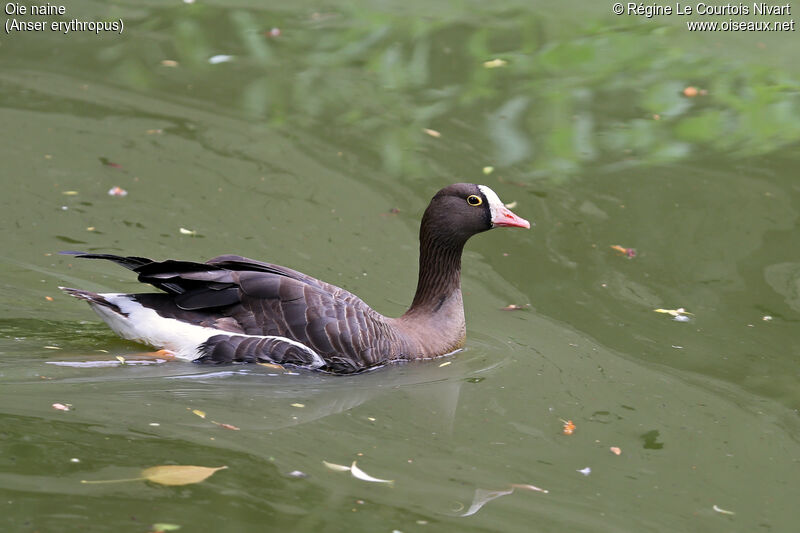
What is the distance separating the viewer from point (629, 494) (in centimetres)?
547

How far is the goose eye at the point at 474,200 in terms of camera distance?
7.50 meters

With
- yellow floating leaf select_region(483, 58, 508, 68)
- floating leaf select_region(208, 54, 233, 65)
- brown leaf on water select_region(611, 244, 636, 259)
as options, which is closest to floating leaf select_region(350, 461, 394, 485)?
brown leaf on water select_region(611, 244, 636, 259)

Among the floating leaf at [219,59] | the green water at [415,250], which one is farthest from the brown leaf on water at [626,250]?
the floating leaf at [219,59]

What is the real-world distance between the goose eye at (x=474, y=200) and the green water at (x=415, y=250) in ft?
3.19

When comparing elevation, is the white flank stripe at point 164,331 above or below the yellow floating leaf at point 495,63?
below

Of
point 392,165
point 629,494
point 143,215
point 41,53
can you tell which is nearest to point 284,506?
point 629,494

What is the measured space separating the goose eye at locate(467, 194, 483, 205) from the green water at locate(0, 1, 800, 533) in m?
0.97

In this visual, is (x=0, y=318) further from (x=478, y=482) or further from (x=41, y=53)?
(x=41, y=53)

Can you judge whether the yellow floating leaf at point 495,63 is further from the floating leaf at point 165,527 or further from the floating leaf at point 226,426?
the floating leaf at point 165,527

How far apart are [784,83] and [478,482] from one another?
8.91m

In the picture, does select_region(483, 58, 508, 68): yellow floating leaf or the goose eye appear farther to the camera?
select_region(483, 58, 508, 68): yellow floating leaf

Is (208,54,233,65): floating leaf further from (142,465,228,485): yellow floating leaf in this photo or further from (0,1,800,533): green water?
(142,465,228,485): yellow floating leaf

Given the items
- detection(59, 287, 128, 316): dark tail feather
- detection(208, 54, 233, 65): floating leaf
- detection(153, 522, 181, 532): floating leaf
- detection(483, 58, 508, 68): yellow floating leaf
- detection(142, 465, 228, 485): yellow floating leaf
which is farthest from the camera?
detection(483, 58, 508, 68): yellow floating leaf

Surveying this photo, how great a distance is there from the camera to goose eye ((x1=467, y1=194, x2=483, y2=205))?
7505 millimetres
